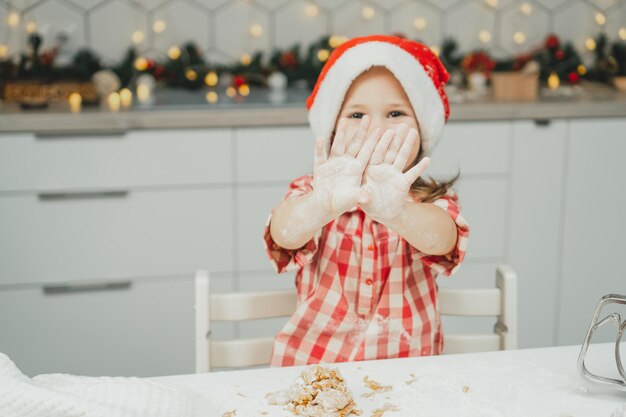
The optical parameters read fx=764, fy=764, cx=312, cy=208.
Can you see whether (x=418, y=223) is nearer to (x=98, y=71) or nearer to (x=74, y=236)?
(x=74, y=236)

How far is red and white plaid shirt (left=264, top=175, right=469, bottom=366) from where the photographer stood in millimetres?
1200

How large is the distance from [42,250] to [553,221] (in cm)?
145

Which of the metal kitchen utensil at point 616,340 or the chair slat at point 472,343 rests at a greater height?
the metal kitchen utensil at point 616,340

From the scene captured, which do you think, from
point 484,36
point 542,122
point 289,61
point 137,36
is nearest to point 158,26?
point 137,36

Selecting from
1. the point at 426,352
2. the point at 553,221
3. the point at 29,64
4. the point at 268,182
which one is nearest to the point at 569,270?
the point at 553,221

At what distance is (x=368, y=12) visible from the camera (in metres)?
2.56

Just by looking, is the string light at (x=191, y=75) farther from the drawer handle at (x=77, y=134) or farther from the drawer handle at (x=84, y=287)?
the drawer handle at (x=84, y=287)

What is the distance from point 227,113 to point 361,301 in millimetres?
974

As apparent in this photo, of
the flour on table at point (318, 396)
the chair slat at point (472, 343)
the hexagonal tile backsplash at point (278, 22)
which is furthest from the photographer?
the hexagonal tile backsplash at point (278, 22)

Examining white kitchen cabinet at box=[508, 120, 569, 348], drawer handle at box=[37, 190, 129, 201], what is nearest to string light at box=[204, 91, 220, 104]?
drawer handle at box=[37, 190, 129, 201]

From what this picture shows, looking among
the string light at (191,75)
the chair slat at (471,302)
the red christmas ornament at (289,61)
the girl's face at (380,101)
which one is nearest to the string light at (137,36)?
the string light at (191,75)

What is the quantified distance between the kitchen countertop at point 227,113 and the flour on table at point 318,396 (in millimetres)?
1259

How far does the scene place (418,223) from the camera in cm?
105

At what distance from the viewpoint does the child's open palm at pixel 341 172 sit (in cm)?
93
